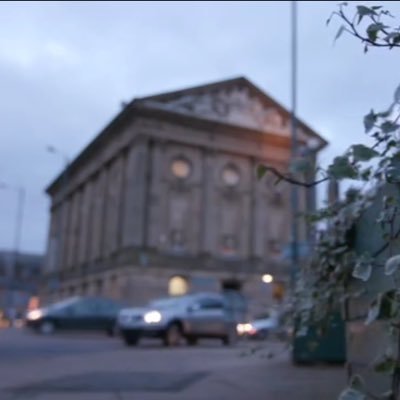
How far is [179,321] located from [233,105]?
109ft

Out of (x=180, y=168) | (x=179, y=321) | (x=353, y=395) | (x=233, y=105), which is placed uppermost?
(x=233, y=105)

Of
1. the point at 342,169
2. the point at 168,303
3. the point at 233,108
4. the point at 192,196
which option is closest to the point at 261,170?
the point at 342,169

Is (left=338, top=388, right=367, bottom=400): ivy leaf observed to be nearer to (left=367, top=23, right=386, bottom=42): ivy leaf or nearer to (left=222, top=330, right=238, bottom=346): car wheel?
(left=367, top=23, right=386, bottom=42): ivy leaf

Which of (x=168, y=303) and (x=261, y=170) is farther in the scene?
(x=168, y=303)

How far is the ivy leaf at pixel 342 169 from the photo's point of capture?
4.67m

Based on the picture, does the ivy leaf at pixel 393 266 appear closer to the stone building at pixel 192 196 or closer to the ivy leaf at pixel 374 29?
the ivy leaf at pixel 374 29

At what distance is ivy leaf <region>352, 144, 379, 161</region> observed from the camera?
4.52m

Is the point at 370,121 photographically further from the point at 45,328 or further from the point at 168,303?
the point at 45,328

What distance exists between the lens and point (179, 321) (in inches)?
832

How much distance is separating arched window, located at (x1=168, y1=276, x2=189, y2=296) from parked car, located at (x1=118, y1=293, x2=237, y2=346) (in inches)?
990

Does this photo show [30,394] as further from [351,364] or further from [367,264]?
[367,264]

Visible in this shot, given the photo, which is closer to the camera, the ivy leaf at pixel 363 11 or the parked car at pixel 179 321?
the ivy leaf at pixel 363 11

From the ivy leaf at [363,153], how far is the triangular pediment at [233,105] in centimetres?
4422

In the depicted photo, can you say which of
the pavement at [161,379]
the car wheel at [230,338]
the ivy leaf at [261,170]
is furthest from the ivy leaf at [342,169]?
the car wheel at [230,338]
